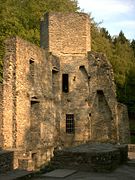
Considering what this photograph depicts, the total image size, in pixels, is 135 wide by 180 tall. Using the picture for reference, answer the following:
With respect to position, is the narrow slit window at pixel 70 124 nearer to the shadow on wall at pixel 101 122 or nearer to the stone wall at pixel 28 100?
the stone wall at pixel 28 100

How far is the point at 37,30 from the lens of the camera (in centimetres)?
3634

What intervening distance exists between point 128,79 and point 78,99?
2177 centimetres

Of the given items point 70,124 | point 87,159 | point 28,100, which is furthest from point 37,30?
point 87,159

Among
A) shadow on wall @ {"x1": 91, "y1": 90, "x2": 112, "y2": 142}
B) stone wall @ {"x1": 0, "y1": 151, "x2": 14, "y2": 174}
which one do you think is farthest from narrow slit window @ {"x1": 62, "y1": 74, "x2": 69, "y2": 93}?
stone wall @ {"x1": 0, "y1": 151, "x2": 14, "y2": 174}

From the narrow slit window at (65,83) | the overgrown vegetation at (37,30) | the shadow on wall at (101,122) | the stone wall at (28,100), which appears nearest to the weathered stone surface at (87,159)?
the stone wall at (28,100)

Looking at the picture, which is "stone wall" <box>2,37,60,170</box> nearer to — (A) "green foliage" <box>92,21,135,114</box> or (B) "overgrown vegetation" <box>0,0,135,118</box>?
(B) "overgrown vegetation" <box>0,0,135,118</box>

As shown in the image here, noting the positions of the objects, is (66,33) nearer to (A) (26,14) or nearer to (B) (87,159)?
(A) (26,14)

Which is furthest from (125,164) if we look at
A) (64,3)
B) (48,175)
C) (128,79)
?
(128,79)

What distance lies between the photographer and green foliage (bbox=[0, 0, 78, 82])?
107ft

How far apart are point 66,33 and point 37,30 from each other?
37.3ft

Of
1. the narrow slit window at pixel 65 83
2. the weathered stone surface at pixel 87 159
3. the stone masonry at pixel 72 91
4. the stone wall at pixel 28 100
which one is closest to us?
the weathered stone surface at pixel 87 159

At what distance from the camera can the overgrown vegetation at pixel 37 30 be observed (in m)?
33.0

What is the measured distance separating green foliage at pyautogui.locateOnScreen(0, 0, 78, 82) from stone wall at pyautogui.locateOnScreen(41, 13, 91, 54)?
692 cm

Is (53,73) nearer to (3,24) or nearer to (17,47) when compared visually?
(17,47)
